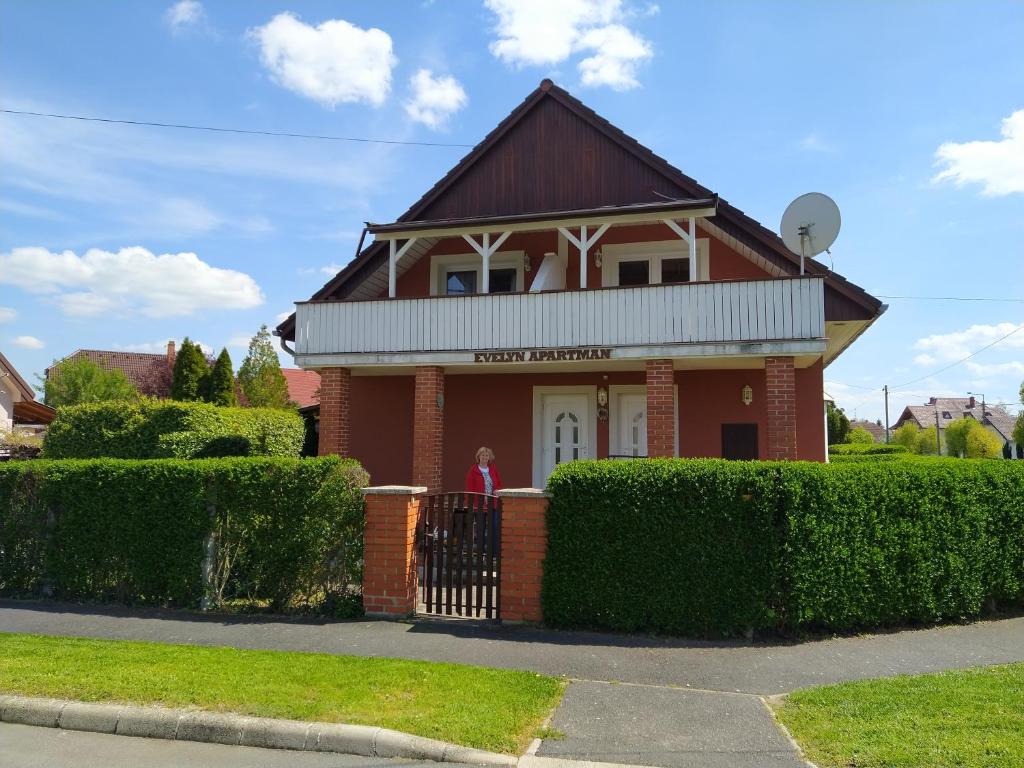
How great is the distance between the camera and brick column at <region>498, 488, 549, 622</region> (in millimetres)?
7156

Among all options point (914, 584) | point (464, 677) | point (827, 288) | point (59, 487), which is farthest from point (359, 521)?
point (827, 288)

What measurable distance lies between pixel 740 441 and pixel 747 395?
0.91m

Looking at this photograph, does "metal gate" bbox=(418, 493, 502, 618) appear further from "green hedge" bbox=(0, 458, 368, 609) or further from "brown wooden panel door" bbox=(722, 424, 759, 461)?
"brown wooden panel door" bbox=(722, 424, 759, 461)

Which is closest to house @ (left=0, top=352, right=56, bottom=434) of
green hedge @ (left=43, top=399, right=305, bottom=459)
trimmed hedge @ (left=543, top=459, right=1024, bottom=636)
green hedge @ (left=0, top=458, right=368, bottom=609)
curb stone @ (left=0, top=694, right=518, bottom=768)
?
green hedge @ (left=43, top=399, right=305, bottom=459)

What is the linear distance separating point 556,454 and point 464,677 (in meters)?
9.80

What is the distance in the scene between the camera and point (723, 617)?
674cm

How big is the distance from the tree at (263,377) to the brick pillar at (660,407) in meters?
17.8

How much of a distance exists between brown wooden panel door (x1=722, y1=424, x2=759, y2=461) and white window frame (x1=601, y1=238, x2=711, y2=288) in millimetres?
3042

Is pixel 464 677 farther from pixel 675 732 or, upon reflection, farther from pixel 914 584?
pixel 914 584

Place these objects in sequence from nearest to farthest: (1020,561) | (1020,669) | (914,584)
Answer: (1020,669)
(914,584)
(1020,561)

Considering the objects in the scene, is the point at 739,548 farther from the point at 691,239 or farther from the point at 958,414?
the point at 958,414

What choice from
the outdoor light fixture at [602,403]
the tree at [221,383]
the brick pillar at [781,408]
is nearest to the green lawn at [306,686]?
the brick pillar at [781,408]

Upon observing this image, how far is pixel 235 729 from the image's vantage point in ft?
15.3

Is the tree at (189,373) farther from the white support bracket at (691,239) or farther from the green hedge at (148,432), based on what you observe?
the white support bracket at (691,239)
